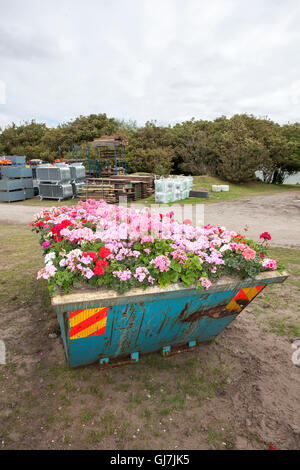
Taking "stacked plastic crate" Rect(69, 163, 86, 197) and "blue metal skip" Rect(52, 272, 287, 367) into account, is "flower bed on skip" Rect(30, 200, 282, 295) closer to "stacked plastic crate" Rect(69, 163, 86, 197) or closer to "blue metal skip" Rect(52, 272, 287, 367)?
"blue metal skip" Rect(52, 272, 287, 367)

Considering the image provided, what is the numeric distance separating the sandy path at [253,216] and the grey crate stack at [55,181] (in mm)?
1607

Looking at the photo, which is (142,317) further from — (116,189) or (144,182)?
(144,182)

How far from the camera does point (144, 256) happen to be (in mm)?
2922

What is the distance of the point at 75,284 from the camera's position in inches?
97.3

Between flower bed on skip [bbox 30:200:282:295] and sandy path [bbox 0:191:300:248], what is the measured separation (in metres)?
6.20

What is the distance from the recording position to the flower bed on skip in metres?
2.53

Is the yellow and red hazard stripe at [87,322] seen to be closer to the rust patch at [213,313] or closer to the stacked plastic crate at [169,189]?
the rust patch at [213,313]

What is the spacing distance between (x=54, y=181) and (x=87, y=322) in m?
14.4

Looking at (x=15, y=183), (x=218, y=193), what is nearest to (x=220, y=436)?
(x=15, y=183)

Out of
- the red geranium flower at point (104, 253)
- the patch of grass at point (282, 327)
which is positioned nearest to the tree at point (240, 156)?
the patch of grass at point (282, 327)

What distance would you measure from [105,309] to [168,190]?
522 inches

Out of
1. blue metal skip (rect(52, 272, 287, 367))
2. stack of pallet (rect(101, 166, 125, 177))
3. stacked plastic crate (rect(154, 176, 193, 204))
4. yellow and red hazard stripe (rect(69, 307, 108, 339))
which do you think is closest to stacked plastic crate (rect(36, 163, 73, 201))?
stack of pallet (rect(101, 166, 125, 177))
